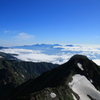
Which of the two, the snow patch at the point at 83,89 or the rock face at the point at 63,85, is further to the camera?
the snow patch at the point at 83,89

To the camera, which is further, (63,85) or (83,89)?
(83,89)

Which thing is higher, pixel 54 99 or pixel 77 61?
pixel 77 61

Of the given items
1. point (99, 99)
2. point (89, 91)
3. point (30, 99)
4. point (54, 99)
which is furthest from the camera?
point (89, 91)

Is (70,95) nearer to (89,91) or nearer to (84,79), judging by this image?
(89,91)

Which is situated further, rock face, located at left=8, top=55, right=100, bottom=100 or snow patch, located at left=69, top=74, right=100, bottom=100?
snow patch, located at left=69, top=74, right=100, bottom=100

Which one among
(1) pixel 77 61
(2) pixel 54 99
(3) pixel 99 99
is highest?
(1) pixel 77 61

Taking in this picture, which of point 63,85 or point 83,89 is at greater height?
point 63,85

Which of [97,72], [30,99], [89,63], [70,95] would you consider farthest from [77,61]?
[30,99]

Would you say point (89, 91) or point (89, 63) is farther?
point (89, 63)
